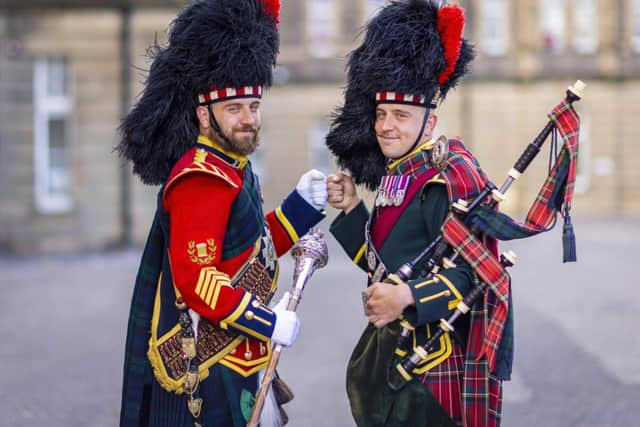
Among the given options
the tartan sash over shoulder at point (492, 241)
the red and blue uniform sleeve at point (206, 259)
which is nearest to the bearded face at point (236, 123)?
the red and blue uniform sleeve at point (206, 259)

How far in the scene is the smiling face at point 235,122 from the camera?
3.55m

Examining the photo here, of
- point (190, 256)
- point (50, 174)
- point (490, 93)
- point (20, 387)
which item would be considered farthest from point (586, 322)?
point (490, 93)

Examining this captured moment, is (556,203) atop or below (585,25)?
below

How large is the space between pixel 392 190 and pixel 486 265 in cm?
49

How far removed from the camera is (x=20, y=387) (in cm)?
724

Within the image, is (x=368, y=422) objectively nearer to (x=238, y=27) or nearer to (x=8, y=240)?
(x=238, y=27)

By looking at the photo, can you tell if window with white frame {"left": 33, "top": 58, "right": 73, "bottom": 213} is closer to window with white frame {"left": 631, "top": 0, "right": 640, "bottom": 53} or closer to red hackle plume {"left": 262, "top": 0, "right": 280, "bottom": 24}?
red hackle plume {"left": 262, "top": 0, "right": 280, "bottom": 24}

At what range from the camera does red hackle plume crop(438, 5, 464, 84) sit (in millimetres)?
3666

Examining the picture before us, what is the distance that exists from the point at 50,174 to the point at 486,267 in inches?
594

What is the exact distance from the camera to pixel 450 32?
3.67 m

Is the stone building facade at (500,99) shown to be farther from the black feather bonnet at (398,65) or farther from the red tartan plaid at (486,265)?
the red tartan plaid at (486,265)

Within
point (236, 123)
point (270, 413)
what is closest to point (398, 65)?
point (236, 123)

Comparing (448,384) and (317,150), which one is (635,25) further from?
(448,384)

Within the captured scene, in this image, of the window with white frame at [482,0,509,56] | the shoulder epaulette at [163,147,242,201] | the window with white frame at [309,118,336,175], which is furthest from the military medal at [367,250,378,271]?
the window with white frame at [482,0,509,56]
